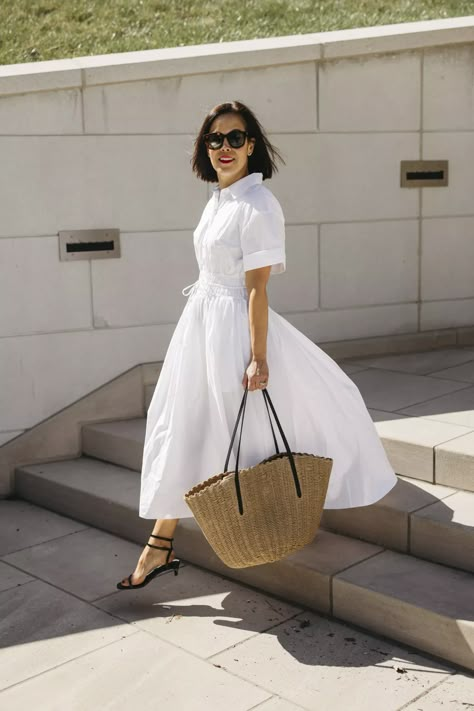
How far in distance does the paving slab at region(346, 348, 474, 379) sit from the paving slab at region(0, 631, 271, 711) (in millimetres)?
3130

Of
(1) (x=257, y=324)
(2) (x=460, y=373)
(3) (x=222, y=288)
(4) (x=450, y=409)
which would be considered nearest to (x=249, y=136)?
(3) (x=222, y=288)

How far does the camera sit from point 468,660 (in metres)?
3.36

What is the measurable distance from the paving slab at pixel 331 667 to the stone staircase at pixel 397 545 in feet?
0.29

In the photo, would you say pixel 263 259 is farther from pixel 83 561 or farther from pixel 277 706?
pixel 83 561

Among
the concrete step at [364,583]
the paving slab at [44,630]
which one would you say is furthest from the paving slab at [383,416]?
the paving slab at [44,630]

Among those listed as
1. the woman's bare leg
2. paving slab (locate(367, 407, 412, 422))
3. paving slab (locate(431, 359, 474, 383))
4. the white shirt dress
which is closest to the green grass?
paving slab (locate(431, 359, 474, 383))

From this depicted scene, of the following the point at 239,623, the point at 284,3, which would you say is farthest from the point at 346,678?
the point at 284,3

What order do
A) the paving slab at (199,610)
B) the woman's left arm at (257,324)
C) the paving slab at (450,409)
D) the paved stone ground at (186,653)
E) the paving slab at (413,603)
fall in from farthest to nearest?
1. the paving slab at (450,409)
2. the paving slab at (199,610)
3. the woman's left arm at (257,324)
4. the paving slab at (413,603)
5. the paved stone ground at (186,653)

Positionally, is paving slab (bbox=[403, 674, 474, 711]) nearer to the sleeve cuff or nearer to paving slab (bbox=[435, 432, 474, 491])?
paving slab (bbox=[435, 432, 474, 491])

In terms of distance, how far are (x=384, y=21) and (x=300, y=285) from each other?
2745mm

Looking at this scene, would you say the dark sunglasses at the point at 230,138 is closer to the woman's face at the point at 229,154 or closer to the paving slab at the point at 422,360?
the woman's face at the point at 229,154

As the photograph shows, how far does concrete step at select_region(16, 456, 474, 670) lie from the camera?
3.45m

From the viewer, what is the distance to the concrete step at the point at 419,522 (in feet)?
12.6

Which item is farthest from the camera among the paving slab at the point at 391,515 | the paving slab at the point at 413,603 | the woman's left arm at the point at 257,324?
the paving slab at the point at 391,515
